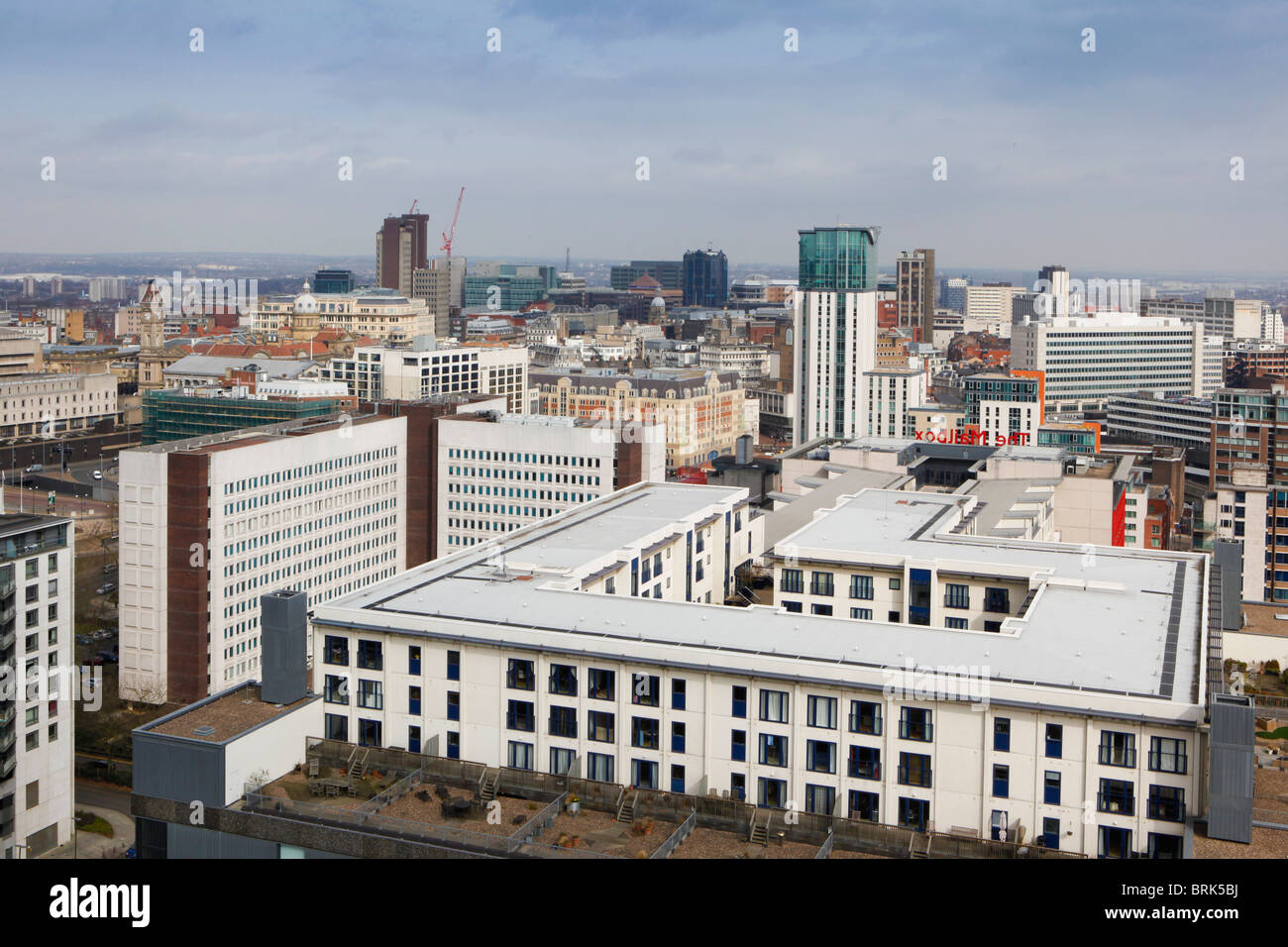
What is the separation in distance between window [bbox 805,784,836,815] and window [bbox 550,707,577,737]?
3.99 meters

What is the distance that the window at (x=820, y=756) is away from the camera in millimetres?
20812

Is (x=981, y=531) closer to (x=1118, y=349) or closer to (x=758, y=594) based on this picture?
(x=758, y=594)

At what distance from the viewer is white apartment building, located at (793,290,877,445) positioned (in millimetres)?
87812

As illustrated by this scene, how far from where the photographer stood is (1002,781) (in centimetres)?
1995

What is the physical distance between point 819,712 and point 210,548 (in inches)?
1125

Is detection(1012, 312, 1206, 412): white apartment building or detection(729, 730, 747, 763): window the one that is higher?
detection(1012, 312, 1206, 412): white apartment building

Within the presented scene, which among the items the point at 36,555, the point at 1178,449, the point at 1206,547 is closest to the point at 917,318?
the point at 1178,449

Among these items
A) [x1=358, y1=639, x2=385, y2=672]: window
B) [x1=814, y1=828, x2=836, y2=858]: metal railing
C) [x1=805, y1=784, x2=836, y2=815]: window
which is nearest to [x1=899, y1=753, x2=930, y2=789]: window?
[x1=805, y1=784, x2=836, y2=815]: window

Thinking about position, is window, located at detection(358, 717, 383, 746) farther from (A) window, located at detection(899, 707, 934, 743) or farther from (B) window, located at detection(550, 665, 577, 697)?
(A) window, located at detection(899, 707, 934, 743)

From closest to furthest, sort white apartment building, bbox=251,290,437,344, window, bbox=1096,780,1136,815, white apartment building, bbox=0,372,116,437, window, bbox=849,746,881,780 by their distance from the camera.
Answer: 1. window, bbox=1096,780,1136,815
2. window, bbox=849,746,881,780
3. white apartment building, bbox=0,372,116,437
4. white apartment building, bbox=251,290,437,344

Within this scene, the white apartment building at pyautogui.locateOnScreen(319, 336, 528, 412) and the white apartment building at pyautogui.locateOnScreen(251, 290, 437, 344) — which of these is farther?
the white apartment building at pyautogui.locateOnScreen(251, 290, 437, 344)

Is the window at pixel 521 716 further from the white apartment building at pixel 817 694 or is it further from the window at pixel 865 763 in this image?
the window at pixel 865 763

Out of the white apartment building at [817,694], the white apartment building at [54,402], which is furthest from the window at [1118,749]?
the white apartment building at [54,402]

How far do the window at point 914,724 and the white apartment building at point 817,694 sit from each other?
1.2 inches
